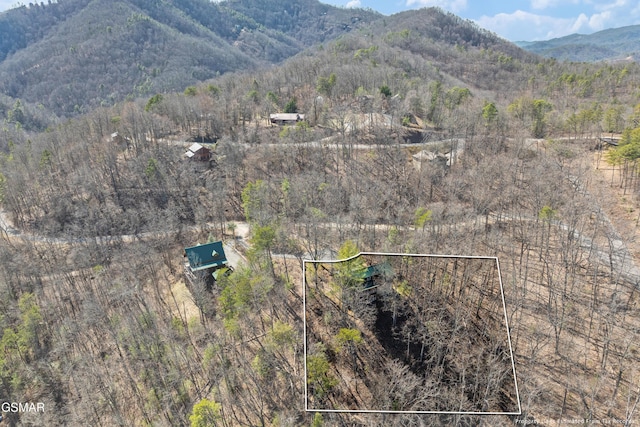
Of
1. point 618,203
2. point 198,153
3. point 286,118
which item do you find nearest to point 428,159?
point 618,203

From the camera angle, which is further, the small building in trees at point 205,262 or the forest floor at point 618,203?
the forest floor at point 618,203

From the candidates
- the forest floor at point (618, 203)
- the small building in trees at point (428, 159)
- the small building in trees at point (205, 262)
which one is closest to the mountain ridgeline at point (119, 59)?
the small building in trees at point (428, 159)

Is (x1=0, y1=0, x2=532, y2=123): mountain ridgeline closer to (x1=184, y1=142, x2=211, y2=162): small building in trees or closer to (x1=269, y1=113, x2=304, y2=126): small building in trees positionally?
(x1=269, y1=113, x2=304, y2=126): small building in trees

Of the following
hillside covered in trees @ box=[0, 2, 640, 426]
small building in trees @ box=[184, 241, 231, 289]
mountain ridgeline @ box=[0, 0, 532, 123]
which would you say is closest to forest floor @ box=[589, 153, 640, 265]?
hillside covered in trees @ box=[0, 2, 640, 426]

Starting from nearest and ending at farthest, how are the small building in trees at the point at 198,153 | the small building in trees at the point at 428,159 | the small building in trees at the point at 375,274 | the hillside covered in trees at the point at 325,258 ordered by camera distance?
1. the small building in trees at the point at 375,274
2. the hillside covered in trees at the point at 325,258
3. the small building in trees at the point at 428,159
4. the small building in trees at the point at 198,153

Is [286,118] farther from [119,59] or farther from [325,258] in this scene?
[119,59]

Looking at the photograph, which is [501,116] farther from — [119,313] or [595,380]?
[119,313]

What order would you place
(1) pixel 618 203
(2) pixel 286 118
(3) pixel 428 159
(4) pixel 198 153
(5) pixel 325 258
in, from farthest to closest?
1. (2) pixel 286 118
2. (4) pixel 198 153
3. (3) pixel 428 159
4. (1) pixel 618 203
5. (5) pixel 325 258

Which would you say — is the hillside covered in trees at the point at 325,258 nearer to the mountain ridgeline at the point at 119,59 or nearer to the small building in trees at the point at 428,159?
the small building in trees at the point at 428,159
